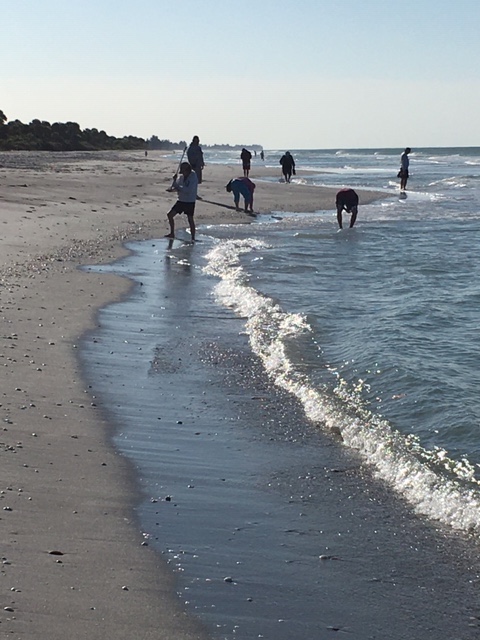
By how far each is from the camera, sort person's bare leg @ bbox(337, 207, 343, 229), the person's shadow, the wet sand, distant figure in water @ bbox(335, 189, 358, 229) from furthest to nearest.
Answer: the person's shadow
person's bare leg @ bbox(337, 207, 343, 229)
distant figure in water @ bbox(335, 189, 358, 229)
the wet sand

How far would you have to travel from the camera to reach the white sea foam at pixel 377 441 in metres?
4.85

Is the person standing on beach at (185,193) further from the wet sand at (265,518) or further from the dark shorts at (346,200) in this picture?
the wet sand at (265,518)

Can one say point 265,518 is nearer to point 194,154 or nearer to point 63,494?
point 63,494

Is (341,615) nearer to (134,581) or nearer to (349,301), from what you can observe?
(134,581)

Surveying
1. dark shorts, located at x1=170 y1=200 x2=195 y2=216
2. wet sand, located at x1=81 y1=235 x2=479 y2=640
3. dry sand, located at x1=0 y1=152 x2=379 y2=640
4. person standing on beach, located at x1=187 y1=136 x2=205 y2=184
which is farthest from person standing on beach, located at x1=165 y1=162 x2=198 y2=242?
wet sand, located at x1=81 y1=235 x2=479 y2=640

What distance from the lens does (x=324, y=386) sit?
7.18 m

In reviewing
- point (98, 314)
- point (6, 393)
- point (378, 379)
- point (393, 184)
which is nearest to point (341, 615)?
point (6, 393)

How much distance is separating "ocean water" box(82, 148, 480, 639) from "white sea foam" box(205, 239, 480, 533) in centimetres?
1

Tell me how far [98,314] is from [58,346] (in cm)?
163

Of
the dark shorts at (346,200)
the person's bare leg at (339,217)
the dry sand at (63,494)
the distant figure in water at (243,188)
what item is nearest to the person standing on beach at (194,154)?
the distant figure in water at (243,188)

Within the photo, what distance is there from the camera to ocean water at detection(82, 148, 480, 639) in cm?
397

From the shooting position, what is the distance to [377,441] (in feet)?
19.1

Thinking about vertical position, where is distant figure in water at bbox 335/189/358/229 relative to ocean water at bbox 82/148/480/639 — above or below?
above

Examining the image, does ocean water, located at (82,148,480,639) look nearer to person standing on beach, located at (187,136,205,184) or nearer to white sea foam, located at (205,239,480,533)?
white sea foam, located at (205,239,480,533)
